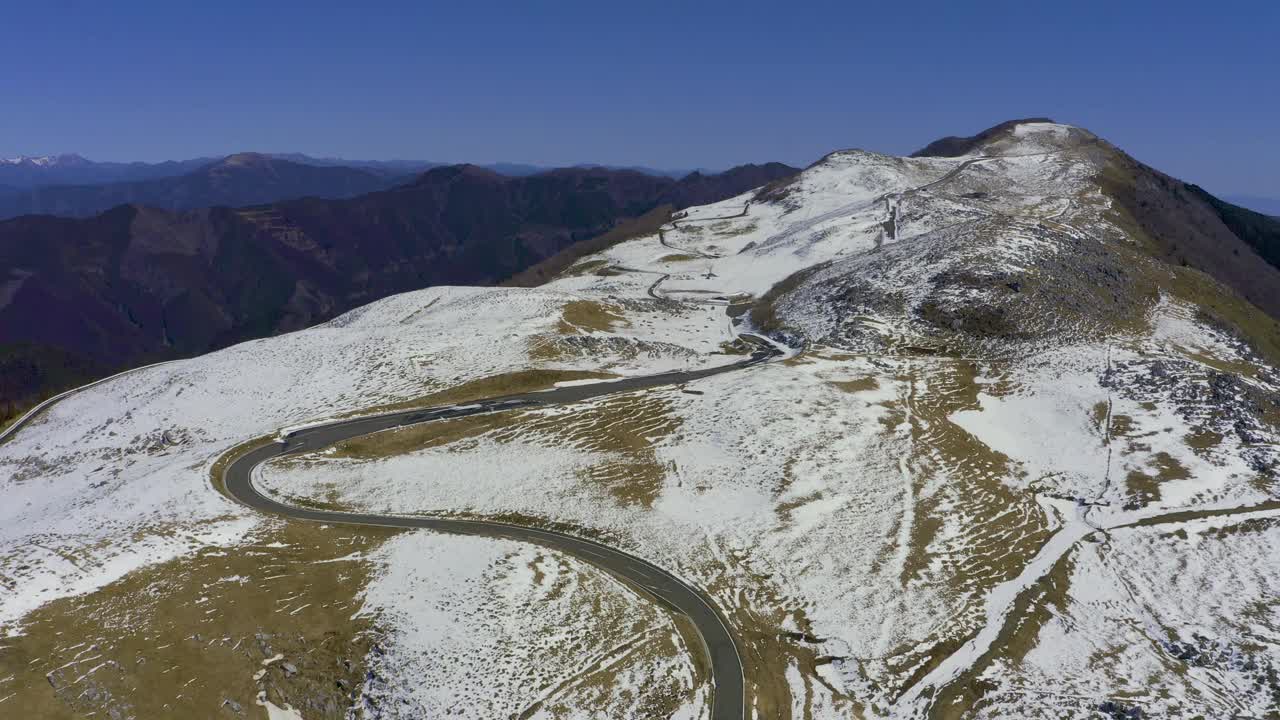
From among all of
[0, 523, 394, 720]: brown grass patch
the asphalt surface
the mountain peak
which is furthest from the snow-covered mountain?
the mountain peak

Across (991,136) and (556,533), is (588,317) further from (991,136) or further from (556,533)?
(991,136)

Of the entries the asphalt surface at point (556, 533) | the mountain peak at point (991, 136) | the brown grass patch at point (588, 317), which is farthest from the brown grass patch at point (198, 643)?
the mountain peak at point (991, 136)

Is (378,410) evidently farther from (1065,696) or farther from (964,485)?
(1065,696)

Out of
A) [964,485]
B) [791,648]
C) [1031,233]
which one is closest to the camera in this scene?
[791,648]

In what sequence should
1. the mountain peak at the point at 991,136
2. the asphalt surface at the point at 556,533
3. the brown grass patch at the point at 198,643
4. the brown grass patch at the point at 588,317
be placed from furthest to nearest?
the mountain peak at the point at 991,136, the brown grass patch at the point at 588,317, the asphalt surface at the point at 556,533, the brown grass patch at the point at 198,643

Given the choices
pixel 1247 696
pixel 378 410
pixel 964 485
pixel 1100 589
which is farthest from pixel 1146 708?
pixel 378 410

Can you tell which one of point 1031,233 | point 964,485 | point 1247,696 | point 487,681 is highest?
point 1031,233

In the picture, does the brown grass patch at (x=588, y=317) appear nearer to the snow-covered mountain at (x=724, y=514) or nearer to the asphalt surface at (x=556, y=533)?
the snow-covered mountain at (x=724, y=514)
